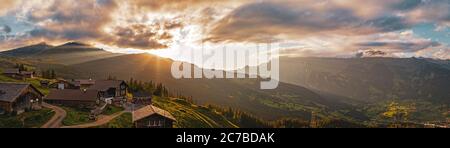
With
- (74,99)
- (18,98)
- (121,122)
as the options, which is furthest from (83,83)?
(121,122)

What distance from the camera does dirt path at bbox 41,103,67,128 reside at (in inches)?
3105

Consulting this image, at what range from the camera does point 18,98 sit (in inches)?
3514

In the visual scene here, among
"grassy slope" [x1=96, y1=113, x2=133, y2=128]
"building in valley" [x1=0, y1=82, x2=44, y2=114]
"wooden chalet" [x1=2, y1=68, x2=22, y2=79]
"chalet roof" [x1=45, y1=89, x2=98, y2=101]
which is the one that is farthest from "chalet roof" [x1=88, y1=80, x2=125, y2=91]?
"wooden chalet" [x1=2, y1=68, x2=22, y2=79]

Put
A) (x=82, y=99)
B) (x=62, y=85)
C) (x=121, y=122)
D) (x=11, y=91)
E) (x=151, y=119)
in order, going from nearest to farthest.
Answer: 1. (x=151, y=119)
2. (x=11, y=91)
3. (x=121, y=122)
4. (x=82, y=99)
5. (x=62, y=85)

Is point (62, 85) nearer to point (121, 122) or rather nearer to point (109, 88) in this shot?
point (109, 88)

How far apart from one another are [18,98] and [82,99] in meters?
21.3

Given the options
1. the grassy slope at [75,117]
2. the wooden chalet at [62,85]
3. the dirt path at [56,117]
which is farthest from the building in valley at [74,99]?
the wooden chalet at [62,85]

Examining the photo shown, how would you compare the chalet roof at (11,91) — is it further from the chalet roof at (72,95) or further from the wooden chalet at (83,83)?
the wooden chalet at (83,83)

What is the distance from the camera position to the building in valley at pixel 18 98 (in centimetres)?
8675

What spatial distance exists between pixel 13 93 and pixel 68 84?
64449mm

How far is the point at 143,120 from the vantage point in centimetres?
8950

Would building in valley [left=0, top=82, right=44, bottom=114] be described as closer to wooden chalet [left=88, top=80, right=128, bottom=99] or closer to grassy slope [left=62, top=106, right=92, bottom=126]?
grassy slope [left=62, top=106, right=92, bottom=126]
